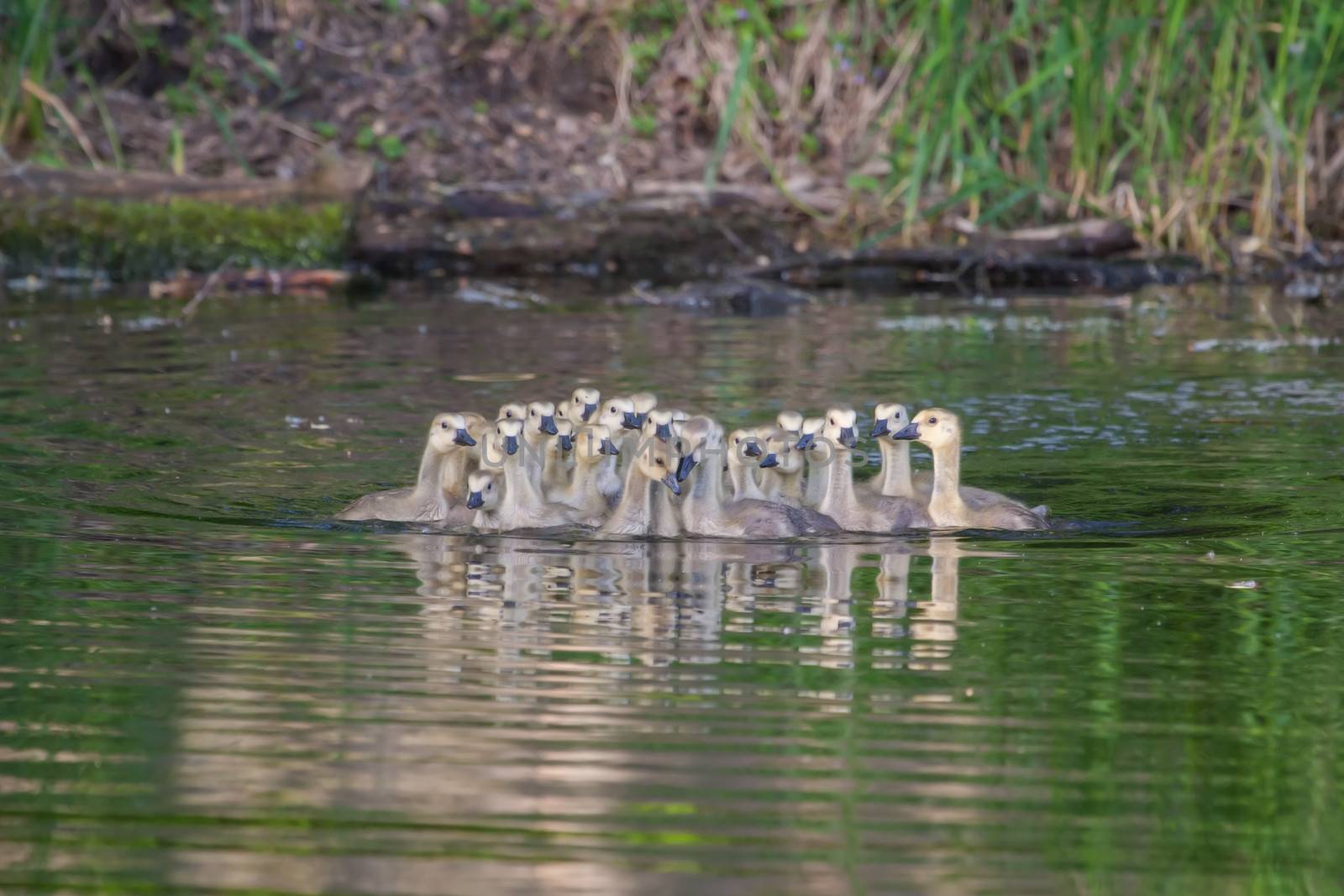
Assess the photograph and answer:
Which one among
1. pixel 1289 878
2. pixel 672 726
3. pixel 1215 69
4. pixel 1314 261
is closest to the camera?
pixel 1289 878

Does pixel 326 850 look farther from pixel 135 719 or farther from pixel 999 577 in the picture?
pixel 999 577

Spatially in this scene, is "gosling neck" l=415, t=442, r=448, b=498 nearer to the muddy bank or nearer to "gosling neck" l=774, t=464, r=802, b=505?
"gosling neck" l=774, t=464, r=802, b=505

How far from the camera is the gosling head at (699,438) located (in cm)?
801

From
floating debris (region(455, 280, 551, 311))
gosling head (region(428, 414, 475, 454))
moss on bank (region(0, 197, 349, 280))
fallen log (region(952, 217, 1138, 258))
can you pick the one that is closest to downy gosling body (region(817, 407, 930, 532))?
gosling head (region(428, 414, 475, 454))

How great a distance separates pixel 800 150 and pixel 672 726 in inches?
591

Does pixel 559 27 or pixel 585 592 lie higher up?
pixel 559 27

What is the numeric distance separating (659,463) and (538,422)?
85 centimetres

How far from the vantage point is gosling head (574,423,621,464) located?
8.28 m

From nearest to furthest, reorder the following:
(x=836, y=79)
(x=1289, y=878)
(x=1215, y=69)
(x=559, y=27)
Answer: (x=1289, y=878), (x=1215, y=69), (x=836, y=79), (x=559, y=27)

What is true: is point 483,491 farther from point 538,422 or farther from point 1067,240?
point 1067,240

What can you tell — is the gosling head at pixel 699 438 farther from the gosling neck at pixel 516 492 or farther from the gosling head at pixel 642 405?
the gosling neck at pixel 516 492

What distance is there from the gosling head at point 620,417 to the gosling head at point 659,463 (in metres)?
0.53

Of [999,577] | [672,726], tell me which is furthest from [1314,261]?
[672,726]

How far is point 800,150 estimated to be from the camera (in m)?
19.5
